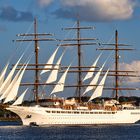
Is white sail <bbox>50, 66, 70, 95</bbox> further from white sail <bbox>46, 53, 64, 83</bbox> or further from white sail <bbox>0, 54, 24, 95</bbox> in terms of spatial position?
white sail <bbox>0, 54, 24, 95</bbox>

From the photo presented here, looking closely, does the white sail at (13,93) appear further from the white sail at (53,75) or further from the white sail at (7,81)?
the white sail at (53,75)

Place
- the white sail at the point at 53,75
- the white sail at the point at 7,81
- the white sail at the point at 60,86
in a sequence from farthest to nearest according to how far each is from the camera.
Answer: the white sail at the point at 53,75 < the white sail at the point at 60,86 < the white sail at the point at 7,81

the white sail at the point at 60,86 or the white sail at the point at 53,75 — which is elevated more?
the white sail at the point at 53,75

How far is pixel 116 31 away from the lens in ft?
467

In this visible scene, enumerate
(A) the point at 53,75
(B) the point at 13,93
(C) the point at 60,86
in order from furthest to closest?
(A) the point at 53,75
(C) the point at 60,86
(B) the point at 13,93

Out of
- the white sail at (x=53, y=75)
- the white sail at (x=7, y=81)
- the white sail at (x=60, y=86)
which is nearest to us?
the white sail at (x=7, y=81)

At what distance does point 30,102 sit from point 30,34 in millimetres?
12401

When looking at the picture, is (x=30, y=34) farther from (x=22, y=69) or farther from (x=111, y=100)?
(x=111, y=100)

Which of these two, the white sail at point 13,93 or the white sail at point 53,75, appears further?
the white sail at point 53,75

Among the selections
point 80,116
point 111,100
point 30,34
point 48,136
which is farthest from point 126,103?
point 48,136

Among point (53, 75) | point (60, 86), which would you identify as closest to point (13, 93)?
point (53, 75)

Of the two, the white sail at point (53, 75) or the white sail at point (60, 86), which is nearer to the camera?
the white sail at point (60, 86)

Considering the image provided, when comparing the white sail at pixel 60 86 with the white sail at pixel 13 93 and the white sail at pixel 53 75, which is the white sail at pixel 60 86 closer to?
the white sail at pixel 53 75

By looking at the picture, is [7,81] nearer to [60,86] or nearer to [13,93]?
[13,93]
